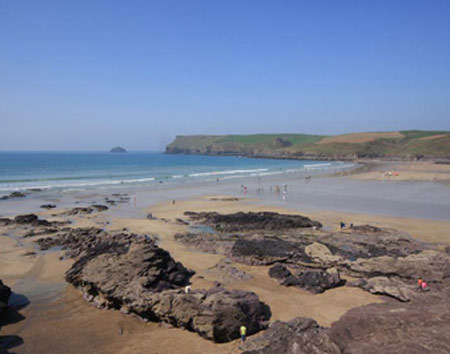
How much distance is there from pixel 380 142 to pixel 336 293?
168 meters

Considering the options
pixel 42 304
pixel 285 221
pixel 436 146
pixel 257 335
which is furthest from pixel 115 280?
pixel 436 146

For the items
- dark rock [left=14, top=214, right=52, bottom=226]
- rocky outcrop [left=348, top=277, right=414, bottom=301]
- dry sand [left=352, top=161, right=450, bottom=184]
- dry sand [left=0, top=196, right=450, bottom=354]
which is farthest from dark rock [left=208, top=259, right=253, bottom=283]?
dry sand [left=352, top=161, right=450, bottom=184]

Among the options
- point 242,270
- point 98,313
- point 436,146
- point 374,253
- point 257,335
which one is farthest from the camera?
point 436,146

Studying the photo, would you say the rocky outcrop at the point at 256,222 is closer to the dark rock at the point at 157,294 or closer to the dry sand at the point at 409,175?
the dark rock at the point at 157,294

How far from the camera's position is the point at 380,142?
16275 centimetres

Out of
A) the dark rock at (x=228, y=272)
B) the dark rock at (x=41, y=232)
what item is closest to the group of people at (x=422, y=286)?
the dark rock at (x=228, y=272)

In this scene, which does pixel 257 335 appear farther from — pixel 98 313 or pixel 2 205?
pixel 2 205

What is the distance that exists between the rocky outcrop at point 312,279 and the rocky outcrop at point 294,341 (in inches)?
176

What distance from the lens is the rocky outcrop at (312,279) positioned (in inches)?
528

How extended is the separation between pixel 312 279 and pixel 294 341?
659 centimetres

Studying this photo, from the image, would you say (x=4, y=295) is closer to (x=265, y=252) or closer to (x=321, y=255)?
(x=265, y=252)

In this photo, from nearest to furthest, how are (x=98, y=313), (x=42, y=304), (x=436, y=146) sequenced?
(x=98, y=313), (x=42, y=304), (x=436, y=146)

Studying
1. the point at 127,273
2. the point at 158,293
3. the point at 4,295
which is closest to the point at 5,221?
the point at 4,295

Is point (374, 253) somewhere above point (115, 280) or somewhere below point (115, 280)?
below
